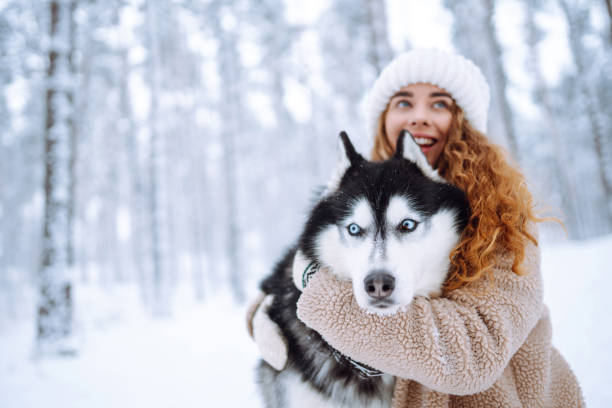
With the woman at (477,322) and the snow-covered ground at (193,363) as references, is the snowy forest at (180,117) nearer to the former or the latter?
the snow-covered ground at (193,363)

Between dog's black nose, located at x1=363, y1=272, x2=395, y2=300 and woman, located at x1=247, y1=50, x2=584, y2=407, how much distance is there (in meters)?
0.13

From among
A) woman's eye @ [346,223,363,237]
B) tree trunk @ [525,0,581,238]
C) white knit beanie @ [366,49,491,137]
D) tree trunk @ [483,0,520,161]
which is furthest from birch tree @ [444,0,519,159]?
woman's eye @ [346,223,363,237]

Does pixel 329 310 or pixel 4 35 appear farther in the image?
pixel 4 35

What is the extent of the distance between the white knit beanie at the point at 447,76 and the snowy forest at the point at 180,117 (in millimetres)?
3255

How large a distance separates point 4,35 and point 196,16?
6156 millimetres

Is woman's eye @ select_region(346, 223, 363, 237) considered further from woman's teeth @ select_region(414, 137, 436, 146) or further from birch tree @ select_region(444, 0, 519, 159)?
birch tree @ select_region(444, 0, 519, 159)

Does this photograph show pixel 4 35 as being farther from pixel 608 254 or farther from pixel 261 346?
pixel 608 254

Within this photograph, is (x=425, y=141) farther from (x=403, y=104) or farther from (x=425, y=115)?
(x=403, y=104)

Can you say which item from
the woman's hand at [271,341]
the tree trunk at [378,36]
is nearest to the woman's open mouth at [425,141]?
the woman's hand at [271,341]

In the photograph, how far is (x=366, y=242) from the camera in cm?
159

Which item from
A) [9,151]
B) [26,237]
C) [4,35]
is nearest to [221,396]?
[4,35]

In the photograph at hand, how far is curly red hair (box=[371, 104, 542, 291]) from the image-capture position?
60.2 inches

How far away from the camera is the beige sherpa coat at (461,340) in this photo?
1.27m

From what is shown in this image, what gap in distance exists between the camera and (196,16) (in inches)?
440
